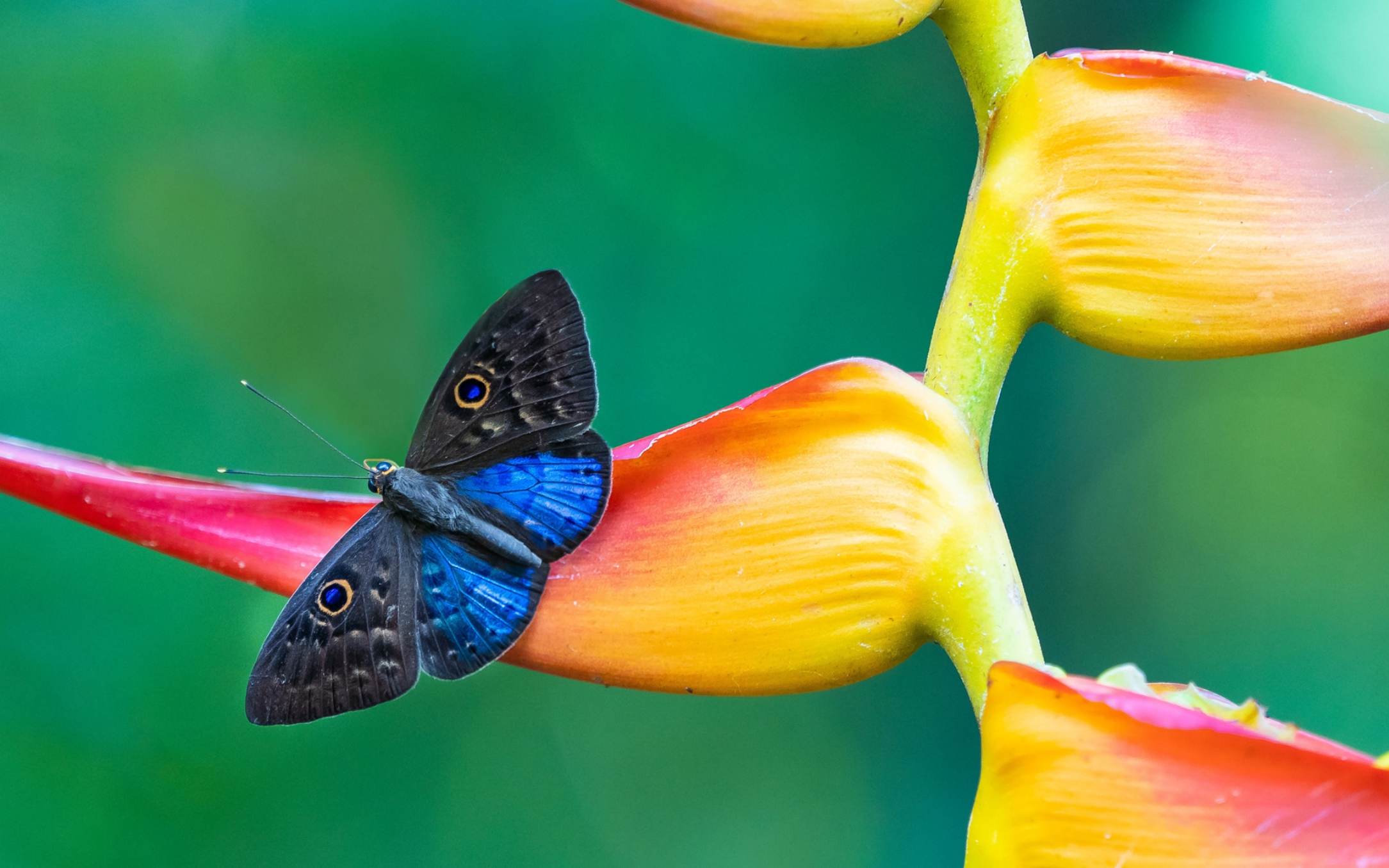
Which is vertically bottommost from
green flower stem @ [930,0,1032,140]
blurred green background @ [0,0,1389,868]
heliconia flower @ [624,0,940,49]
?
blurred green background @ [0,0,1389,868]

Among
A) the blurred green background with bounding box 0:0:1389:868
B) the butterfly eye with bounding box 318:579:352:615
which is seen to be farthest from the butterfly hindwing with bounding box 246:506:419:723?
the blurred green background with bounding box 0:0:1389:868

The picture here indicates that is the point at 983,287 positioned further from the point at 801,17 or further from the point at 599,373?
the point at 599,373

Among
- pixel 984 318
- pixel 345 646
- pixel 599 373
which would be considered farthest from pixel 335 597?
pixel 599 373

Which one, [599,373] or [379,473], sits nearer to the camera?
[379,473]

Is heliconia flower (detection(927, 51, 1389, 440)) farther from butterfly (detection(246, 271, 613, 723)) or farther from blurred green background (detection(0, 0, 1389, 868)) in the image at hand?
blurred green background (detection(0, 0, 1389, 868))

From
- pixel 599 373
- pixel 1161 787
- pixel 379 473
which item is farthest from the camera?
pixel 599 373

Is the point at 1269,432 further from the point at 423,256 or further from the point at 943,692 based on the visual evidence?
the point at 423,256

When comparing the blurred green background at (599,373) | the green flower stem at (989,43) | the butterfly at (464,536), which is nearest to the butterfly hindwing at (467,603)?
the butterfly at (464,536)
